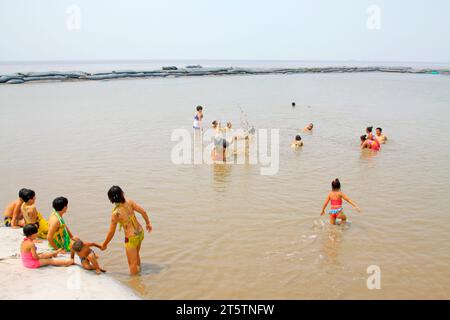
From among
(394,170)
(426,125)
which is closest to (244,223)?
(394,170)

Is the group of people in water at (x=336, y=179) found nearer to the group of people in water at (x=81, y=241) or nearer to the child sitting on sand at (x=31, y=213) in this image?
the group of people in water at (x=81, y=241)

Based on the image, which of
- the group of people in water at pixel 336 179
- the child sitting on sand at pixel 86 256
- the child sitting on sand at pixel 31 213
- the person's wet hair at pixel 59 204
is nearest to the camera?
the child sitting on sand at pixel 86 256

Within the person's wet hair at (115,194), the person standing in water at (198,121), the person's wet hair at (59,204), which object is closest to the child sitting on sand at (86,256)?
the person's wet hair at (59,204)

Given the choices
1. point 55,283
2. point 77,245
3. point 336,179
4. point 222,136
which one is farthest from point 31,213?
point 222,136

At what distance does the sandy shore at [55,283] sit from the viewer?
509cm

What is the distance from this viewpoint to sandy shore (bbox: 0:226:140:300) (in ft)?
16.7

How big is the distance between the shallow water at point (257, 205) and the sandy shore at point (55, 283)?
Answer: 59cm

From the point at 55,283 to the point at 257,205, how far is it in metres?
5.04

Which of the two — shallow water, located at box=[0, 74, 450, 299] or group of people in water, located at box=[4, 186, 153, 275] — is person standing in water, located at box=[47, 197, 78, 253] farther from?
shallow water, located at box=[0, 74, 450, 299]

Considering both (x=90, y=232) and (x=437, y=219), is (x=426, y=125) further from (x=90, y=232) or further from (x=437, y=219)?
(x=90, y=232)

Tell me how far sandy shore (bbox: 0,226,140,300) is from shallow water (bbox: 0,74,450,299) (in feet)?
1.93

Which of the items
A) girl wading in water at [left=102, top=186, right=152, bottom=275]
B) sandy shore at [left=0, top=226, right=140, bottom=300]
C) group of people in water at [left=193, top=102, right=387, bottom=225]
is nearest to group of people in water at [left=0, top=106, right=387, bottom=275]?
girl wading in water at [left=102, top=186, right=152, bottom=275]

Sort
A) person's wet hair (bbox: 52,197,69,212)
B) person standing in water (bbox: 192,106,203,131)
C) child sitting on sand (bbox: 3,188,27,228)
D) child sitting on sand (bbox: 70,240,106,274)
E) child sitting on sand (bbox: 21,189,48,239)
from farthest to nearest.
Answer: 1. person standing in water (bbox: 192,106,203,131)
2. child sitting on sand (bbox: 3,188,27,228)
3. child sitting on sand (bbox: 21,189,48,239)
4. person's wet hair (bbox: 52,197,69,212)
5. child sitting on sand (bbox: 70,240,106,274)

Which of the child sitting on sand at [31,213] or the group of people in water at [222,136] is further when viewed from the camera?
the group of people in water at [222,136]
